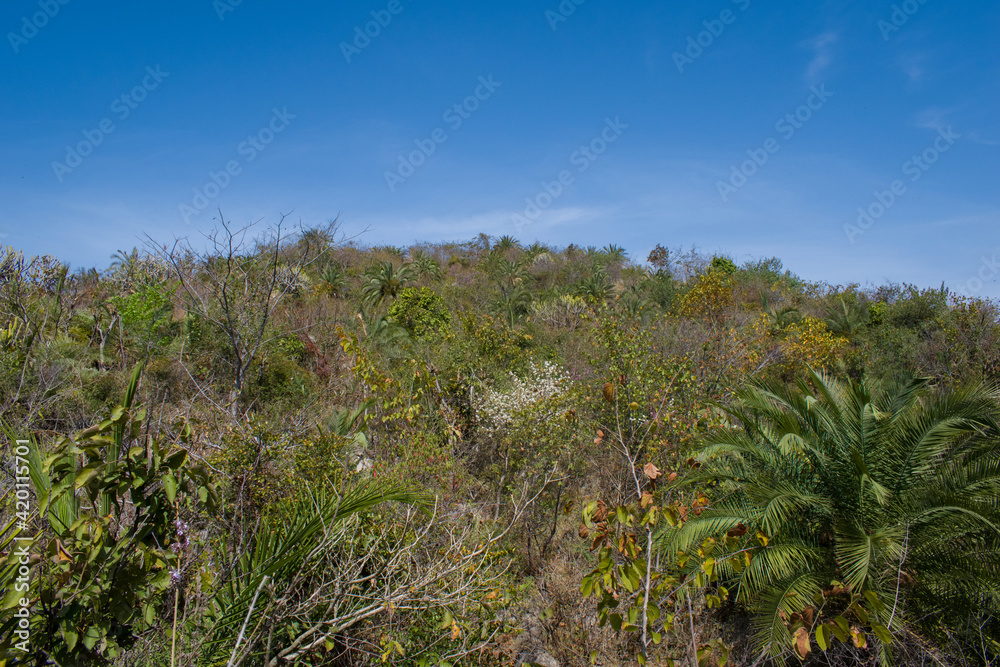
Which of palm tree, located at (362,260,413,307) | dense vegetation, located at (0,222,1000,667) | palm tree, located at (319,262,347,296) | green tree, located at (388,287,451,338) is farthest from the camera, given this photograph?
palm tree, located at (319,262,347,296)

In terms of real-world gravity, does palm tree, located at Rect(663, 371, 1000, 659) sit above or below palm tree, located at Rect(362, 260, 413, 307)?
below

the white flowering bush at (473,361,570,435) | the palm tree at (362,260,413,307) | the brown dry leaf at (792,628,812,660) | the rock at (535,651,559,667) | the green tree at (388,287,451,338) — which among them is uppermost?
the palm tree at (362,260,413,307)

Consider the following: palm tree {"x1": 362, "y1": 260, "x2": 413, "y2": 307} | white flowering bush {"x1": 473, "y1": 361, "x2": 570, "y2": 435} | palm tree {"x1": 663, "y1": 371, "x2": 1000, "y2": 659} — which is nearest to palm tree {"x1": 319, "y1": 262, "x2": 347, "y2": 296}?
palm tree {"x1": 362, "y1": 260, "x2": 413, "y2": 307}

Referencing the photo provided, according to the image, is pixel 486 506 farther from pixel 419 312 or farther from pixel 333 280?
pixel 333 280

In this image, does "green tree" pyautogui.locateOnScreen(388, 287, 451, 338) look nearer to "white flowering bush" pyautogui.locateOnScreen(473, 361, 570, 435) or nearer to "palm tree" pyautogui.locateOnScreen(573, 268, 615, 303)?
"white flowering bush" pyautogui.locateOnScreen(473, 361, 570, 435)

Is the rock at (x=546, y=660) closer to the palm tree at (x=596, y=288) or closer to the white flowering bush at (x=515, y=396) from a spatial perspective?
the white flowering bush at (x=515, y=396)

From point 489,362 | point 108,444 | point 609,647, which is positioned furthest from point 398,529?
point 489,362

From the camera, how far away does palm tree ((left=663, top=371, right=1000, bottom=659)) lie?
500cm

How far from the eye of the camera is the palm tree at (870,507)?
5004 mm

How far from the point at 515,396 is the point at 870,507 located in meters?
6.56

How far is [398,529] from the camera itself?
193 inches

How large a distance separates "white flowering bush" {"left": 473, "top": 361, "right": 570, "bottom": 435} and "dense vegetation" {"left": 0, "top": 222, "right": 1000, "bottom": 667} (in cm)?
7

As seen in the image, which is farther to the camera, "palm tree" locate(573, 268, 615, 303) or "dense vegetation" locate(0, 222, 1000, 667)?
"palm tree" locate(573, 268, 615, 303)

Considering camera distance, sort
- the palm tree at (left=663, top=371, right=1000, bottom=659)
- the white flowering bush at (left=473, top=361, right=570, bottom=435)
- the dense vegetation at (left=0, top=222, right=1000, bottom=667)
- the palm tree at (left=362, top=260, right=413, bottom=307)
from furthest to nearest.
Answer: the palm tree at (left=362, top=260, right=413, bottom=307), the white flowering bush at (left=473, top=361, right=570, bottom=435), the palm tree at (left=663, top=371, right=1000, bottom=659), the dense vegetation at (left=0, top=222, right=1000, bottom=667)
